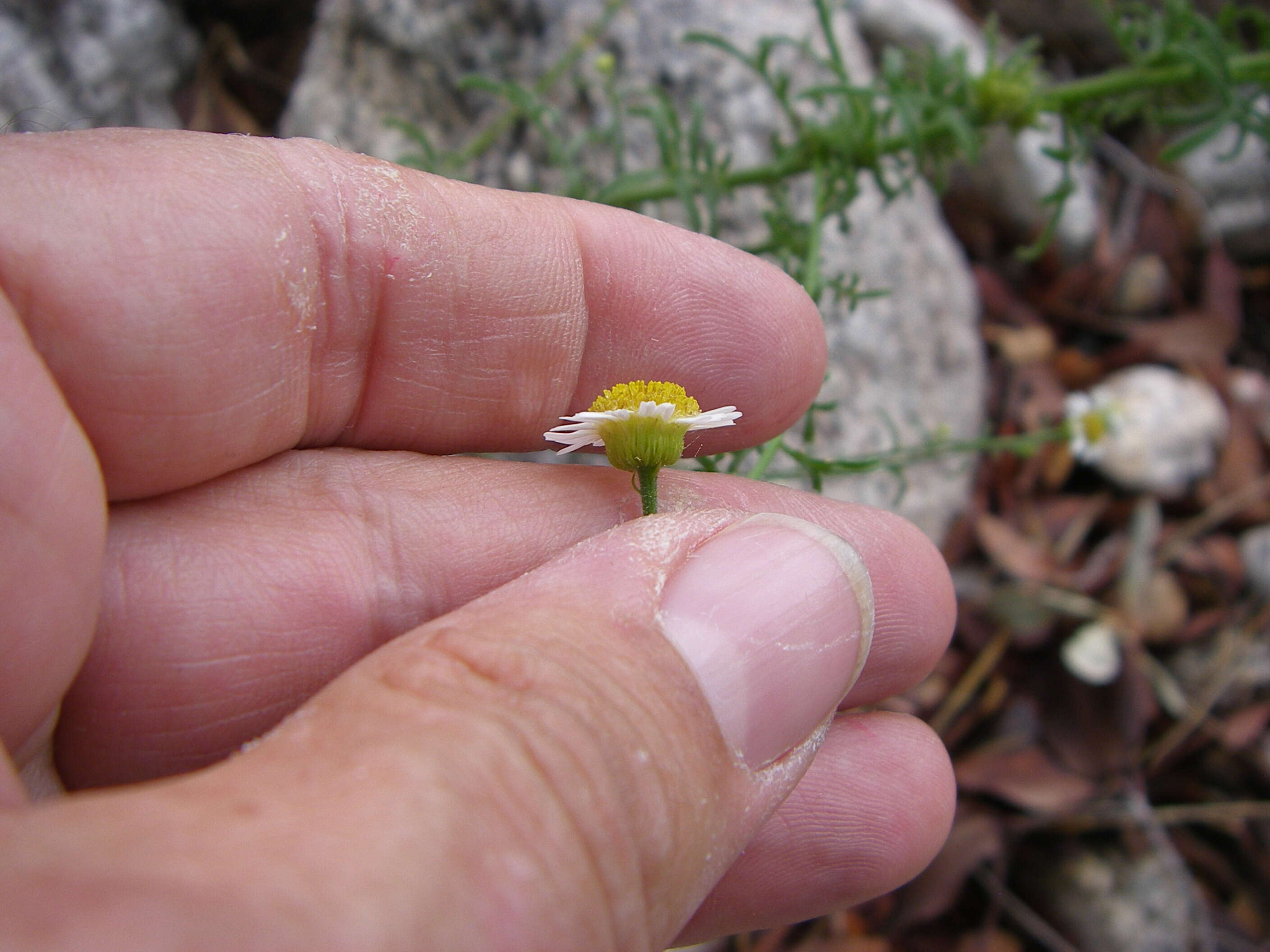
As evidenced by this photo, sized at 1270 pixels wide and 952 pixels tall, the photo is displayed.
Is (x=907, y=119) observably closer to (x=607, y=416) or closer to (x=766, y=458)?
(x=766, y=458)

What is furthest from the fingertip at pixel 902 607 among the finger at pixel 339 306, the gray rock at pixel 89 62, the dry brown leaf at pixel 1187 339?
the gray rock at pixel 89 62

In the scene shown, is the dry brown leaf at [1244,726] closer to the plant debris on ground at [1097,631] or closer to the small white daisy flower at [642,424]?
the plant debris on ground at [1097,631]

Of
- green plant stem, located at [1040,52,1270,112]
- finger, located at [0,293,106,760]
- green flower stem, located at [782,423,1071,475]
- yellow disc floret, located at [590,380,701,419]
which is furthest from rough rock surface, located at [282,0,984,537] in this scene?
finger, located at [0,293,106,760]

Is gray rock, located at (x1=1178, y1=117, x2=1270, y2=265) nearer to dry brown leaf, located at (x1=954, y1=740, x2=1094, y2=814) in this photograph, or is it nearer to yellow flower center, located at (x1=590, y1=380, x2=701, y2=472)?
dry brown leaf, located at (x1=954, y1=740, x2=1094, y2=814)

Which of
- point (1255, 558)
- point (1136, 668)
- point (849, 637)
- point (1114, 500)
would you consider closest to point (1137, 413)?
point (1114, 500)

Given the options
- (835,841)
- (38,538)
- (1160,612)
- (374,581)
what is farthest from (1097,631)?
(38,538)

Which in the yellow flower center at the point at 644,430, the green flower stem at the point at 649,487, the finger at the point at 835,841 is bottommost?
the finger at the point at 835,841
